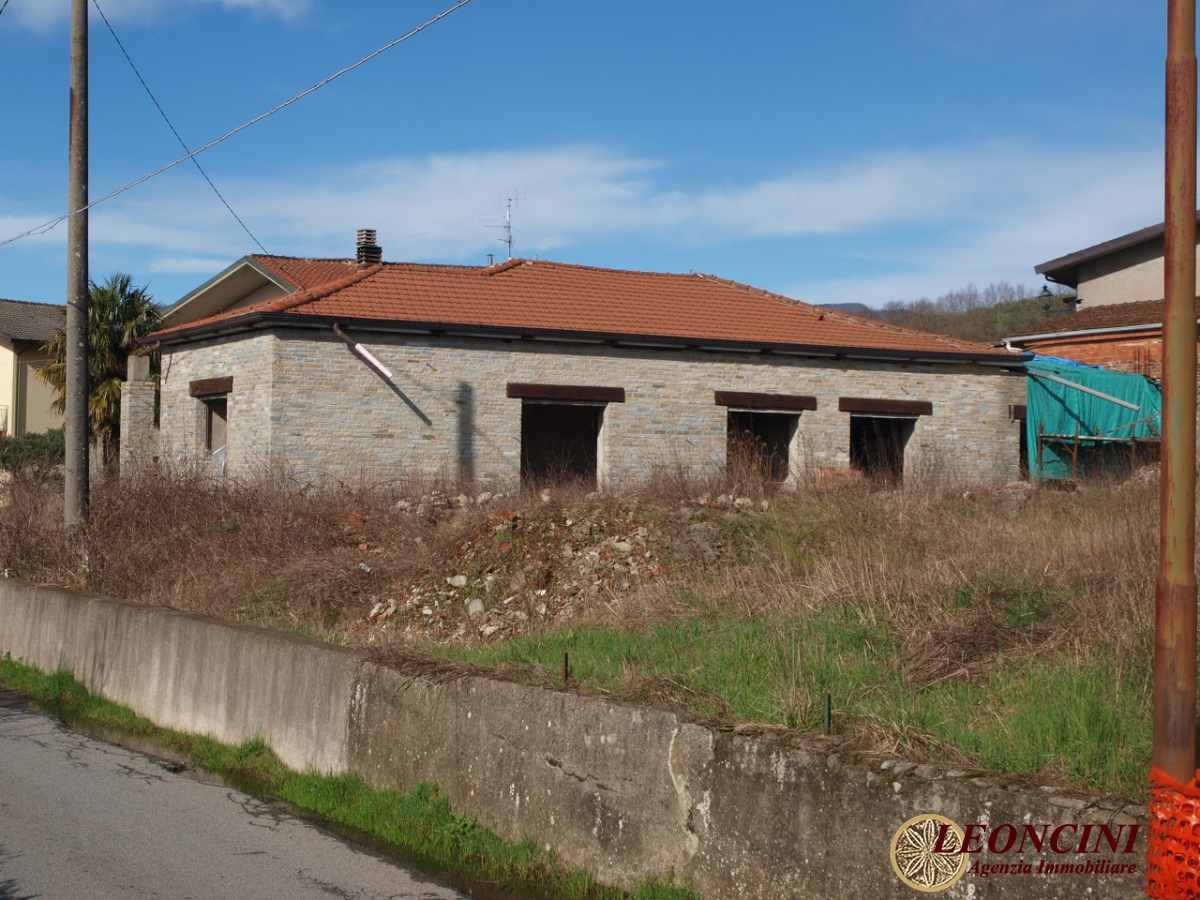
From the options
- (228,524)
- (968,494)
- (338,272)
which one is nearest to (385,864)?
(228,524)

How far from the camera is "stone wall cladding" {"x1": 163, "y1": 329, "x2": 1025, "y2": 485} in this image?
2122 centimetres

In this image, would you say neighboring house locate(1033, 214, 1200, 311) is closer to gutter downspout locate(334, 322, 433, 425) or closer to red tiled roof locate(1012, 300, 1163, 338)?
red tiled roof locate(1012, 300, 1163, 338)

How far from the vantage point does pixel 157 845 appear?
21.9 ft

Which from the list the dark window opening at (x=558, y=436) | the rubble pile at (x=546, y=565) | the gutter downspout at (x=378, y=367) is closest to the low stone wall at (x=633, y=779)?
the rubble pile at (x=546, y=565)

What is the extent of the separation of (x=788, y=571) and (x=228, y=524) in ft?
26.4

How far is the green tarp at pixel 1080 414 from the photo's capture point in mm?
25219

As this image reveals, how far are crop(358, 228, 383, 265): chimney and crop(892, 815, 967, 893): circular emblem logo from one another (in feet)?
76.0

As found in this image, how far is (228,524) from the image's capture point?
14.6 meters

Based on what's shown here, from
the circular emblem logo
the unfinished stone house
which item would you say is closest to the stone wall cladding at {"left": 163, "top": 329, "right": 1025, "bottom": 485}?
the unfinished stone house

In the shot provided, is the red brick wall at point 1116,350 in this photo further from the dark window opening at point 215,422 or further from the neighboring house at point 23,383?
the neighboring house at point 23,383

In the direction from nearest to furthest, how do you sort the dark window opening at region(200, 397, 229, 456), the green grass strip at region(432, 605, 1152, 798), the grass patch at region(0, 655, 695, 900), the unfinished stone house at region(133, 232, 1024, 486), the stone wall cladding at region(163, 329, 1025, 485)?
the green grass strip at region(432, 605, 1152, 798) → the grass patch at region(0, 655, 695, 900) → the stone wall cladding at region(163, 329, 1025, 485) → the unfinished stone house at region(133, 232, 1024, 486) → the dark window opening at region(200, 397, 229, 456)

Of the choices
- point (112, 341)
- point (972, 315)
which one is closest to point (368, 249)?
point (112, 341)

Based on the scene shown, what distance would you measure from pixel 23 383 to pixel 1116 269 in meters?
38.2

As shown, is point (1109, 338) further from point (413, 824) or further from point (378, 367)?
point (413, 824)
